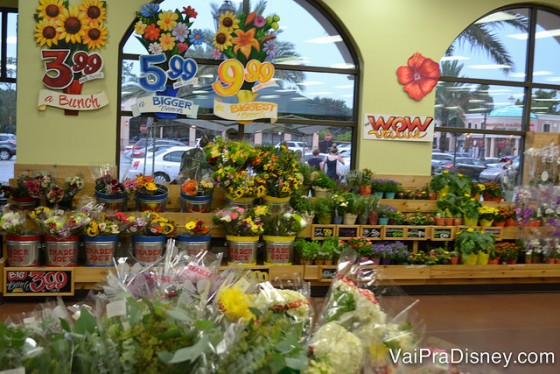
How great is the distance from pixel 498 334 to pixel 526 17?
4.46 m

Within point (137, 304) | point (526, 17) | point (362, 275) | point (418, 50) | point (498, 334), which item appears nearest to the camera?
point (137, 304)

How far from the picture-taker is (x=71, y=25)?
246 inches

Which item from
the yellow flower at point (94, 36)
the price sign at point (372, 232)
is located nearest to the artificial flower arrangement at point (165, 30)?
the yellow flower at point (94, 36)

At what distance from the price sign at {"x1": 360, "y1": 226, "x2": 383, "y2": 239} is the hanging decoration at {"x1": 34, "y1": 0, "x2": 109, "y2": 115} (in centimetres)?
294

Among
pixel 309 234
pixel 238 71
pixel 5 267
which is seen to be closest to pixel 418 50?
pixel 238 71

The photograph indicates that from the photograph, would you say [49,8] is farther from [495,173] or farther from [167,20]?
[495,173]

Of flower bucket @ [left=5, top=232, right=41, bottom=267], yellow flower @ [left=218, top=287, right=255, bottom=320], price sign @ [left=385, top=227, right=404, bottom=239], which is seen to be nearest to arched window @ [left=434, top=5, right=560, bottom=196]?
price sign @ [left=385, top=227, right=404, bottom=239]

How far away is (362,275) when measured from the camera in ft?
7.16

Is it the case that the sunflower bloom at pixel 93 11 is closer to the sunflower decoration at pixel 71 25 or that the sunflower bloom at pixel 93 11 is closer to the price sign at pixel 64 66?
the sunflower decoration at pixel 71 25

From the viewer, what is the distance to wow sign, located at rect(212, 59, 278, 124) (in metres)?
6.70

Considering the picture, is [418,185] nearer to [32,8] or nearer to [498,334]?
[498,334]

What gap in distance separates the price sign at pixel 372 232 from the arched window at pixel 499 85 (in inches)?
68.3

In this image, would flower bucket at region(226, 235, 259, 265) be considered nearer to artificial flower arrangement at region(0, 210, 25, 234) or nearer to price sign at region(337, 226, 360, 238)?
price sign at region(337, 226, 360, 238)

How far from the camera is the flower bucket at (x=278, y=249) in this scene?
598 centimetres
